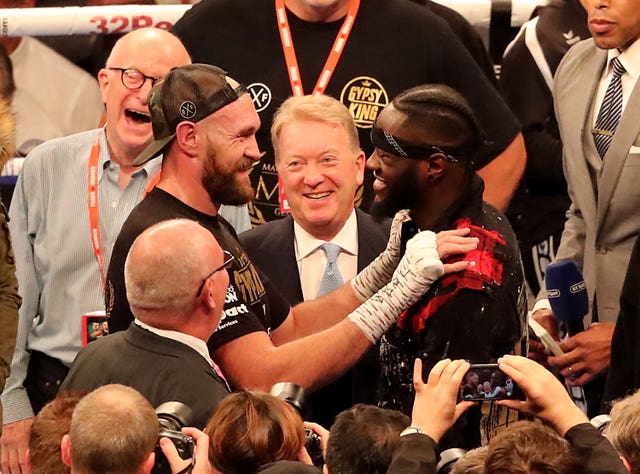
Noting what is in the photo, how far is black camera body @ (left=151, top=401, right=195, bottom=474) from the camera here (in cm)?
305

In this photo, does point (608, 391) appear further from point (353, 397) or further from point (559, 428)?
point (559, 428)

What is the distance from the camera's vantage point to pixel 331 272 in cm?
426

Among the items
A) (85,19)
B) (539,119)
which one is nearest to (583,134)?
(539,119)

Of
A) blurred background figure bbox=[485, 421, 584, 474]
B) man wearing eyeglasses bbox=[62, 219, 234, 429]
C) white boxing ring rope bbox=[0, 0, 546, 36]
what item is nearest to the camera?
blurred background figure bbox=[485, 421, 584, 474]

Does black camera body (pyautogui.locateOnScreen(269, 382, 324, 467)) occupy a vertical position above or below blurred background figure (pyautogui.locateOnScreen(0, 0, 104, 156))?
below

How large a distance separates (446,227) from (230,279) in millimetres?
585

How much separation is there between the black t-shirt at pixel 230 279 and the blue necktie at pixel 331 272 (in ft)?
1.18

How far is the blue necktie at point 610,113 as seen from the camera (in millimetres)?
4461

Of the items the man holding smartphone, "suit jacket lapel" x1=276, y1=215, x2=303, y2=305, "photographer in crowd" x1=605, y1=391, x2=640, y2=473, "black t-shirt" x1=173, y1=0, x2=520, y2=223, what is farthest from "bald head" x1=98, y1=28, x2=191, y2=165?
"photographer in crowd" x1=605, y1=391, x2=640, y2=473

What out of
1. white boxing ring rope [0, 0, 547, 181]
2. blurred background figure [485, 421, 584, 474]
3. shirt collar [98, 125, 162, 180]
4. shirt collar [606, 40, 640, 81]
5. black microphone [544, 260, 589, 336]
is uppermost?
white boxing ring rope [0, 0, 547, 181]

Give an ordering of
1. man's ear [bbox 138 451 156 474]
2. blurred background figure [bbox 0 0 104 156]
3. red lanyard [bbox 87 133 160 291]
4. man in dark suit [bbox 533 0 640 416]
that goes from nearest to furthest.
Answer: man's ear [bbox 138 451 156 474] < man in dark suit [bbox 533 0 640 416] < red lanyard [bbox 87 133 160 291] < blurred background figure [bbox 0 0 104 156]

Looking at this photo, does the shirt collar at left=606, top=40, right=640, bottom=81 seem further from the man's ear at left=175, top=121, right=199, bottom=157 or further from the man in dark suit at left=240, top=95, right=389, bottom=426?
the man's ear at left=175, top=121, right=199, bottom=157

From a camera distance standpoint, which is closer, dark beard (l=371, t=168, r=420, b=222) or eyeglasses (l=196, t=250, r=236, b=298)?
Answer: eyeglasses (l=196, t=250, r=236, b=298)

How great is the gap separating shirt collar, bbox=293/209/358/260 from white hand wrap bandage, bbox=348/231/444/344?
1.91 ft
